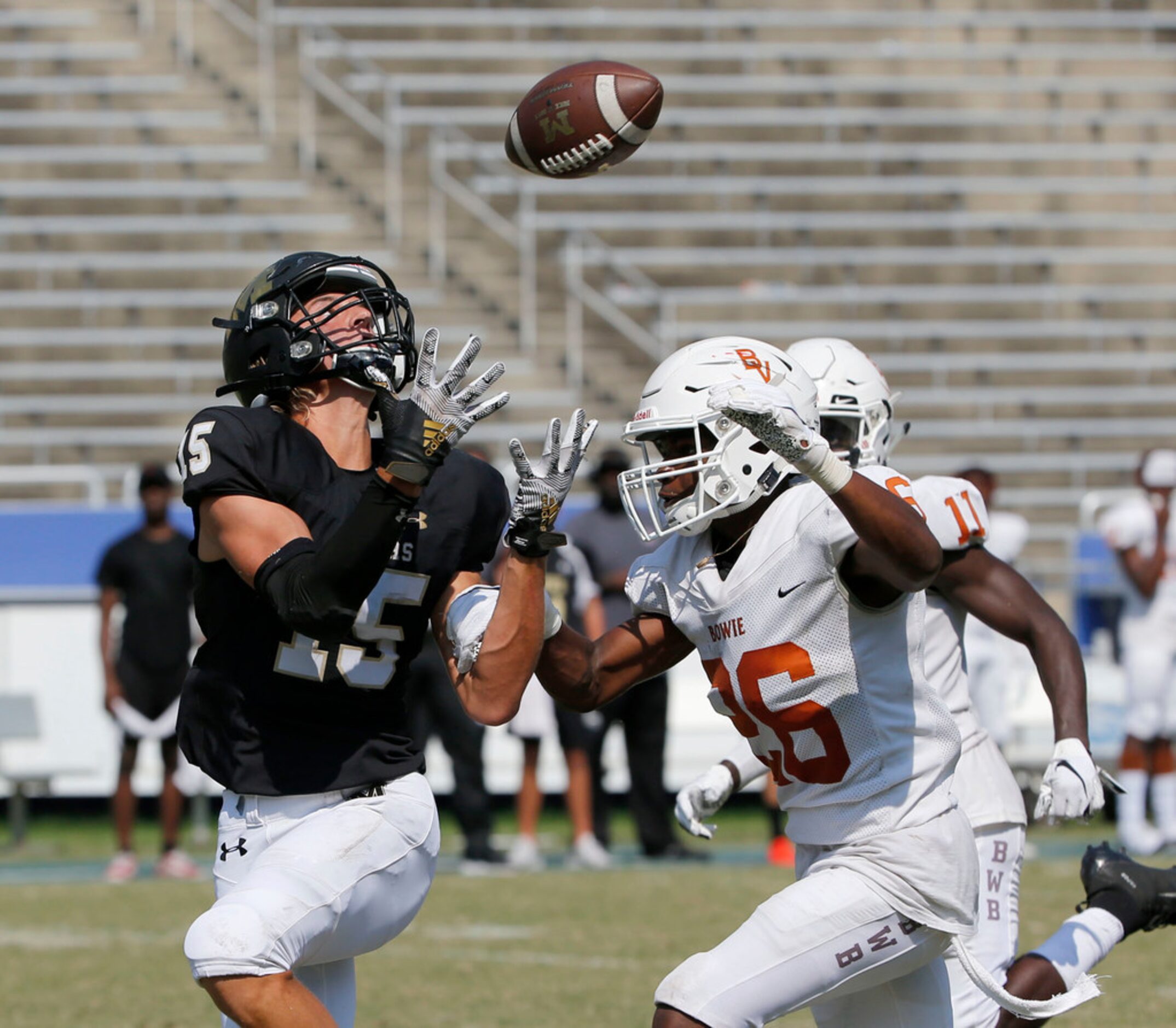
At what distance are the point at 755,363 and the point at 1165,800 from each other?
5.84 m

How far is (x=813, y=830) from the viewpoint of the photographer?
3.19m

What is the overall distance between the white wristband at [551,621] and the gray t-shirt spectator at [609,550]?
4.97 m

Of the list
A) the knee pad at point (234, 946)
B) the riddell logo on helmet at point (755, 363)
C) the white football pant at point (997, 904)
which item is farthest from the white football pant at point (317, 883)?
the white football pant at point (997, 904)

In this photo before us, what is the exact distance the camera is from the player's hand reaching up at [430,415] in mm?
2848

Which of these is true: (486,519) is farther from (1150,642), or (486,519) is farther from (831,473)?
(1150,642)

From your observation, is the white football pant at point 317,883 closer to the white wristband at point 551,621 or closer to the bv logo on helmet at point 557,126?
the white wristband at point 551,621

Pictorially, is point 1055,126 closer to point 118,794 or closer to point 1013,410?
point 1013,410

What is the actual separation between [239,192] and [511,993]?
9913 mm

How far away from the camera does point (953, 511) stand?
11.4 feet

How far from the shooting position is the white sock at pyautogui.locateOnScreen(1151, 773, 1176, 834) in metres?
8.34

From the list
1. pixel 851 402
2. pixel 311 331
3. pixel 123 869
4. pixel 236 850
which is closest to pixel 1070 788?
pixel 851 402

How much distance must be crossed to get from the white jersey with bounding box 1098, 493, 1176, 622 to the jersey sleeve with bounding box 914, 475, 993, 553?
5134 millimetres

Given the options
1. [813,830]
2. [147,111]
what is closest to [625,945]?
[813,830]

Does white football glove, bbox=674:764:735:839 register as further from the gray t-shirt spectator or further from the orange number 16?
the gray t-shirt spectator
